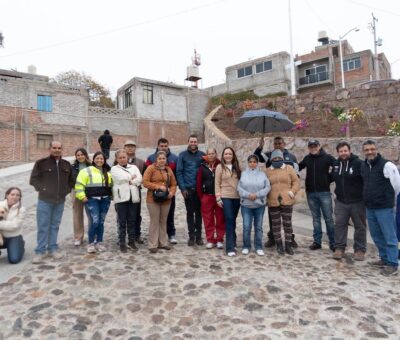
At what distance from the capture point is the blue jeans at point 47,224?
5.05m

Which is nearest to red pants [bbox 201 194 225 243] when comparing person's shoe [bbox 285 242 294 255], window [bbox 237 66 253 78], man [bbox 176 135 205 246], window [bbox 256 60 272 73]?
man [bbox 176 135 205 246]

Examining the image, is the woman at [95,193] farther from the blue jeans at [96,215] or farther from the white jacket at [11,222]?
the white jacket at [11,222]

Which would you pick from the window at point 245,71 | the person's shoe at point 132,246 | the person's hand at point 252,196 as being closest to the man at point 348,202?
the person's hand at point 252,196

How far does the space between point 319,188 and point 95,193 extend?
395 centimetres

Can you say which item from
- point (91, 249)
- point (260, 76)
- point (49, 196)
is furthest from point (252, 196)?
point (260, 76)

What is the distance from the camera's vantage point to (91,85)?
36969 millimetres

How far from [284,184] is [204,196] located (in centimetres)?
142

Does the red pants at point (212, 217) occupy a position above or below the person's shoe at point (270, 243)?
above

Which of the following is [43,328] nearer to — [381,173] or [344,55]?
[381,173]

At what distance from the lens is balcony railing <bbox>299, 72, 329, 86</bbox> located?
33112 millimetres

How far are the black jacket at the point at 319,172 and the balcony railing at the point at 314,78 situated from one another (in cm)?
3071

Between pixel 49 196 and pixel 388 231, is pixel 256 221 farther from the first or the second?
pixel 49 196

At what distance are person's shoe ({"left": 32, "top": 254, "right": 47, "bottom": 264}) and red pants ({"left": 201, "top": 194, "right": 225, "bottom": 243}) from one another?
2698mm

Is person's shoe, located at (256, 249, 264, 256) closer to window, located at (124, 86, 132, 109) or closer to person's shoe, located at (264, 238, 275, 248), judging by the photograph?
person's shoe, located at (264, 238, 275, 248)
